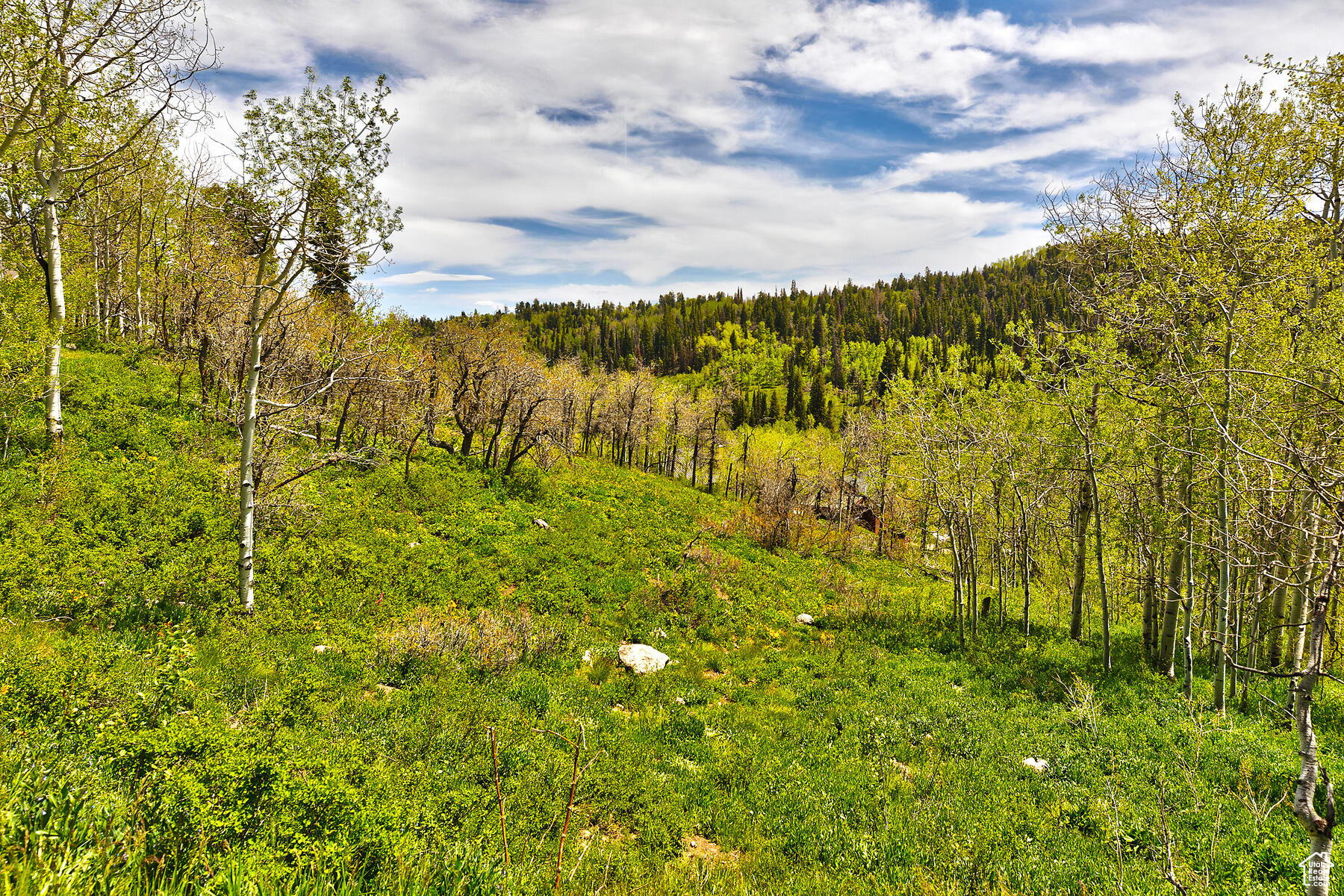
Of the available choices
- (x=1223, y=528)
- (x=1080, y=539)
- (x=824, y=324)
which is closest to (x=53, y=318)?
(x=1223, y=528)

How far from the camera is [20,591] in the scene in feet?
28.8

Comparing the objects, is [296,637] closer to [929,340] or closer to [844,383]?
[844,383]

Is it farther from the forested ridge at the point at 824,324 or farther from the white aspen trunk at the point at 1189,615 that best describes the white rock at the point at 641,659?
the forested ridge at the point at 824,324

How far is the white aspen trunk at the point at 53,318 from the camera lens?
12.8 metres

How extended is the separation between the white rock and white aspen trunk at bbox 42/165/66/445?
14.9 meters

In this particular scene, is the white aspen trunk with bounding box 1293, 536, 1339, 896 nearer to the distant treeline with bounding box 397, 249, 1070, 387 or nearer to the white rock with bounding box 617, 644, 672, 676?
the white rock with bounding box 617, 644, 672, 676

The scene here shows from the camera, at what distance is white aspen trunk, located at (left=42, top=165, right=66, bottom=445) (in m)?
12.8

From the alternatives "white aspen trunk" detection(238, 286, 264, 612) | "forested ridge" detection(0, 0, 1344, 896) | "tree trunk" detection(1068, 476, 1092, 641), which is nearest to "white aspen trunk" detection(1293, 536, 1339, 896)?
"forested ridge" detection(0, 0, 1344, 896)

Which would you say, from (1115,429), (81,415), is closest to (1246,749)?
(1115,429)

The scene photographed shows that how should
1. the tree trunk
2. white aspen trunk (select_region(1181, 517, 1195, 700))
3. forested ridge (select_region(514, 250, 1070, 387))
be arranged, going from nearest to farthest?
white aspen trunk (select_region(1181, 517, 1195, 700)) < the tree trunk < forested ridge (select_region(514, 250, 1070, 387))

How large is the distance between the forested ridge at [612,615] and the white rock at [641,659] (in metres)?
0.20

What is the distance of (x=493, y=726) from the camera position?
855 cm

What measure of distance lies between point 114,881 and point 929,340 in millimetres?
168131

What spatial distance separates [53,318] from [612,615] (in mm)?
16306
